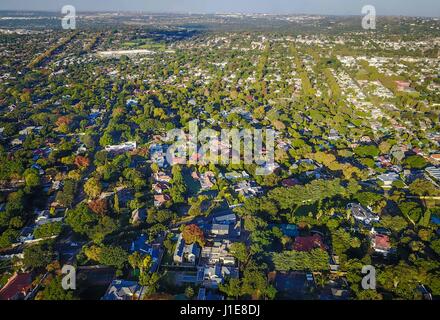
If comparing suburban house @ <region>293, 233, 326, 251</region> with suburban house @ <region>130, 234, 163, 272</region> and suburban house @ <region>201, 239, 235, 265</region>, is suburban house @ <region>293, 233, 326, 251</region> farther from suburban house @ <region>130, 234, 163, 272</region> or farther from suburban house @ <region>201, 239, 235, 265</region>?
suburban house @ <region>130, 234, 163, 272</region>

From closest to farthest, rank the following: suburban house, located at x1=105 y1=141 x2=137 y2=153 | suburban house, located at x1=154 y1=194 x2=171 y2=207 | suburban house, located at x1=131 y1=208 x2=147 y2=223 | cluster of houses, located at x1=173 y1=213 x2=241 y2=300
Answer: cluster of houses, located at x1=173 y1=213 x2=241 y2=300, suburban house, located at x1=131 y1=208 x2=147 y2=223, suburban house, located at x1=154 y1=194 x2=171 y2=207, suburban house, located at x1=105 y1=141 x2=137 y2=153

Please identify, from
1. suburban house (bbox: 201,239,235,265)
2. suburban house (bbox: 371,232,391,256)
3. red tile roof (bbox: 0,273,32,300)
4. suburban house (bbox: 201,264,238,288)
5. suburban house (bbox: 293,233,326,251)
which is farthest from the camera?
suburban house (bbox: 371,232,391,256)

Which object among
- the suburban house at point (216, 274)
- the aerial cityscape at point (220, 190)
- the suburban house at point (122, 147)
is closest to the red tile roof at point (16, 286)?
the aerial cityscape at point (220, 190)

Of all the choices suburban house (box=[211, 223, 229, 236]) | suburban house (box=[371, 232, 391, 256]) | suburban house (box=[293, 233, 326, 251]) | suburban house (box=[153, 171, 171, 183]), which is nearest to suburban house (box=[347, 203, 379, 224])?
suburban house (box=[371, 232, 391, 256])

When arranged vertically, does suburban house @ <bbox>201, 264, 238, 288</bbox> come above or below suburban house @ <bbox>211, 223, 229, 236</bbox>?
below

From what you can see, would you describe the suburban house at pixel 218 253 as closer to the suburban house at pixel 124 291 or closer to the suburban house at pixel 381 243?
the suburban house at pixel 124 291
